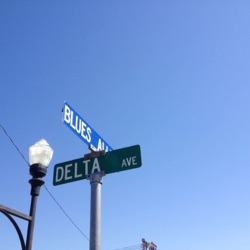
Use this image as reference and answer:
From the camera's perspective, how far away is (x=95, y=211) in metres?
3.70

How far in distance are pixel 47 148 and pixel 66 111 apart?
0.55 metres

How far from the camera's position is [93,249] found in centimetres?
343

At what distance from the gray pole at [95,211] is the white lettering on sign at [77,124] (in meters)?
0.58

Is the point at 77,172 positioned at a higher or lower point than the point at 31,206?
higher

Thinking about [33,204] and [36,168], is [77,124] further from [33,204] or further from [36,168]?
[33,204]

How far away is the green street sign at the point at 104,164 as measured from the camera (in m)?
4.20

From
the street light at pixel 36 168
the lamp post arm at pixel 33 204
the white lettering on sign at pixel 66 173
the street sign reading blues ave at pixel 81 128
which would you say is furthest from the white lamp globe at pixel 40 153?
the white lettering on sign at pixel 66 173

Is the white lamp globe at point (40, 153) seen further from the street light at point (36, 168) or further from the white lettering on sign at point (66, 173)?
the white lettering on sign at point (66, 173)

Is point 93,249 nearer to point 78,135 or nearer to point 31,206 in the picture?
point 31,206

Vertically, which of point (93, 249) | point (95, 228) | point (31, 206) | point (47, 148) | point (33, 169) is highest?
point (47, 148)

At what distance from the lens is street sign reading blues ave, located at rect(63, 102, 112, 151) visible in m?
4.18

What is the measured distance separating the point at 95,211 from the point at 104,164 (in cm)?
69

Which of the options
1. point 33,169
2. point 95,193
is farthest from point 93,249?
point 33,169

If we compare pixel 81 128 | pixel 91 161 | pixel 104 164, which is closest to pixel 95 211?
pixel 104 164
